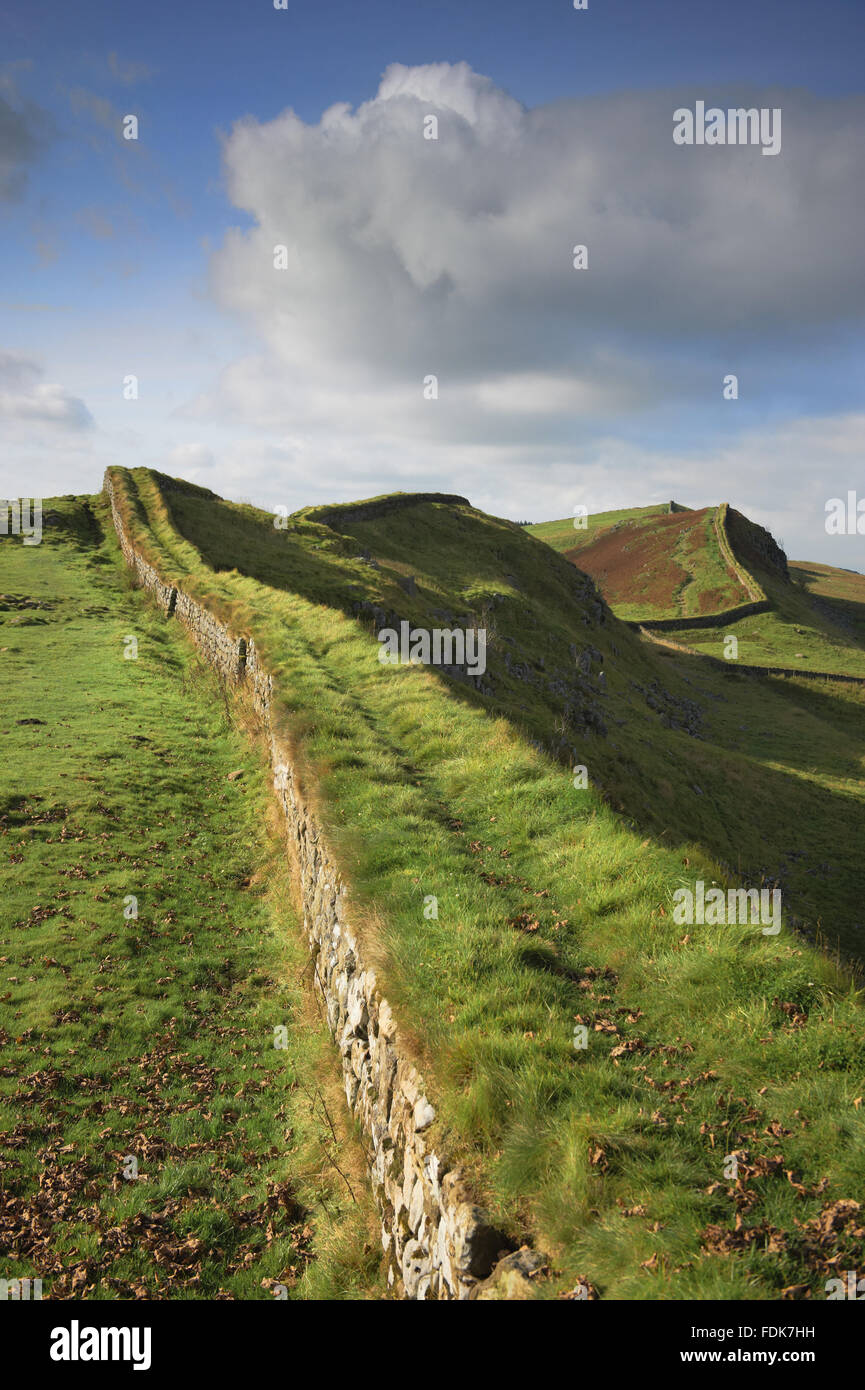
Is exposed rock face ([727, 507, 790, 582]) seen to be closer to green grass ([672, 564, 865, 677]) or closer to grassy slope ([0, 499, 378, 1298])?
green grass ([672, 564, 865, 677])

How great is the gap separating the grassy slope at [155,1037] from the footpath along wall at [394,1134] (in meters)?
0.64

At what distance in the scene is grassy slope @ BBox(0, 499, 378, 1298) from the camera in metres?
7.67

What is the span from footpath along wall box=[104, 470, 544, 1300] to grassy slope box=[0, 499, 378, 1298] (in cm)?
64

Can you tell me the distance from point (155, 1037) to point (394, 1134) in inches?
200

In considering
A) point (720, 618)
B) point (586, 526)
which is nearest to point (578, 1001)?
point (720, 618)

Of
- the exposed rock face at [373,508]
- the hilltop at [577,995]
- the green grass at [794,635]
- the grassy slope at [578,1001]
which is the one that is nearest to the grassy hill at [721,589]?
the green grass at [794,635]

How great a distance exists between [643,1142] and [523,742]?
9867 millimetres

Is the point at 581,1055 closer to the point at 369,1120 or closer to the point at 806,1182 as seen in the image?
the point at 806,1182

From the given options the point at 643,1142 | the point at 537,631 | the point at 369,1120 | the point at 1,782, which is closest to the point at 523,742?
the point at 369,1120

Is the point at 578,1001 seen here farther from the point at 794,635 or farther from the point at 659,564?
A: the point at 659,564

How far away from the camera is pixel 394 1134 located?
7613mm

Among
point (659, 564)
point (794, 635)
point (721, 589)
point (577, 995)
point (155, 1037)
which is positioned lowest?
point (155, 1037)
